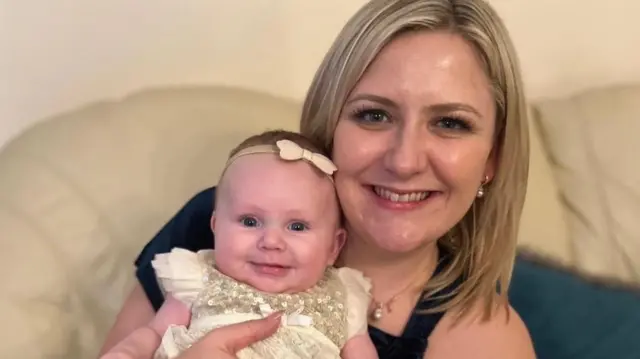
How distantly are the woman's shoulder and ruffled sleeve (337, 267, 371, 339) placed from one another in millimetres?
130

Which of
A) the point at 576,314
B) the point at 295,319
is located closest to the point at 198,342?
the point at 295,319

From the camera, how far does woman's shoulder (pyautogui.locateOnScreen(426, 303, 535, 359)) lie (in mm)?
1402

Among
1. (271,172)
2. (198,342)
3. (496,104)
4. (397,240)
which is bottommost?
(198,342)

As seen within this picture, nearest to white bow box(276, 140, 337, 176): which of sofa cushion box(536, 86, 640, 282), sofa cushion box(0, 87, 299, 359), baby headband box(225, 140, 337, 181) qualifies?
baby headband box(225, 140, 337, 181)

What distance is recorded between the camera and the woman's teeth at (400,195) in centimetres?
134

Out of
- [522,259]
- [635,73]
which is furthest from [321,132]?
[635,73]

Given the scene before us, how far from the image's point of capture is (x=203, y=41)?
2.06 metres

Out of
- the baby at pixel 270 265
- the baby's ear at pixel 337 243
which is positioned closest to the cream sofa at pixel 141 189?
the baby at pixel 270 265

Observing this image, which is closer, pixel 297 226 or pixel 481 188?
pixel 297 226

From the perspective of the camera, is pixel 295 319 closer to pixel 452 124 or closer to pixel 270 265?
pixel 270 265

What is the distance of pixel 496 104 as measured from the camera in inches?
53.6

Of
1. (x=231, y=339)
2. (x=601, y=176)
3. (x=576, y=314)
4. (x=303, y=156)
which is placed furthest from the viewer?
(x=601, y=176)

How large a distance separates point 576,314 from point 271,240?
2.42 feet

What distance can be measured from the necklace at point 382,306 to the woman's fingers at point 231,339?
0.26 metres
